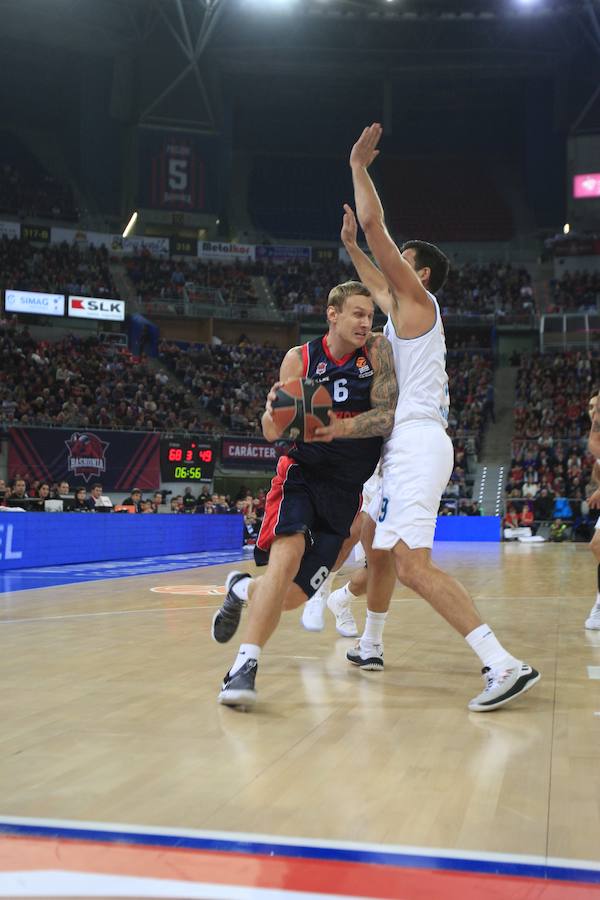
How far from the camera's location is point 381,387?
4.21m

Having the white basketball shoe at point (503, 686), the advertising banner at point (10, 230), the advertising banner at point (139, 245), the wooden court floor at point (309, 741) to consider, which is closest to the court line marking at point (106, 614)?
the wooden court floor at point (309, 741)

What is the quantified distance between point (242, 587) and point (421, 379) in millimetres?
1278

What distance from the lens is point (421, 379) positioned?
423cm

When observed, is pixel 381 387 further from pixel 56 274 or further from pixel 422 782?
pixel 56 274

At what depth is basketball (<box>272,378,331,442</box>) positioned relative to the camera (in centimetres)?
360

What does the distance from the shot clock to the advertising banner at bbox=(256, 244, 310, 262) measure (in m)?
17.3

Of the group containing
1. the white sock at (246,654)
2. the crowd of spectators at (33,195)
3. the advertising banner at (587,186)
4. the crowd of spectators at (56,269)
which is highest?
the advertising banner at (587,186)

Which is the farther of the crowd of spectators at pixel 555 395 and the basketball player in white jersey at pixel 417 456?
the crowd of spectators at pixel 555 395

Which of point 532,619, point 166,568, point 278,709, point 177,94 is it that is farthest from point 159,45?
point 278,709

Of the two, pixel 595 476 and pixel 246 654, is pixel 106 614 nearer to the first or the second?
pixel 246 654

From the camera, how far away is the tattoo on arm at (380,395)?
13.4 ft

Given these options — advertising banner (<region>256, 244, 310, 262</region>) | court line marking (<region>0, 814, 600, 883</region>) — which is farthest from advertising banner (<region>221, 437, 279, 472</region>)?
court line marking (<region>0, 814, 600, 883</region>)

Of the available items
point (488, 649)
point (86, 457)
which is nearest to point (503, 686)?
point (488, 649)

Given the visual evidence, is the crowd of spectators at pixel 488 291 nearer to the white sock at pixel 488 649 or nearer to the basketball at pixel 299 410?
the white sock at pixel 488 649
